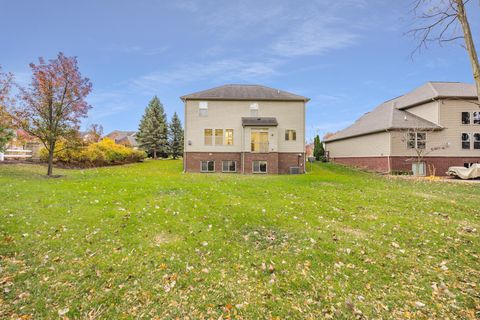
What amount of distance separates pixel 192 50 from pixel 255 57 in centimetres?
714

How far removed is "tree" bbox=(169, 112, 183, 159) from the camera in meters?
44.2

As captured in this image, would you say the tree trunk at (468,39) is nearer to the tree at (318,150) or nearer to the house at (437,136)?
the house at (437,136)

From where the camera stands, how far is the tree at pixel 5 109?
46.7 ft

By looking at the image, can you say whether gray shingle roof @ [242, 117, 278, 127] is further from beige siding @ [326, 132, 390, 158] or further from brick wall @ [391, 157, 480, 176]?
brick wall @ [391, 157, 480, 176]

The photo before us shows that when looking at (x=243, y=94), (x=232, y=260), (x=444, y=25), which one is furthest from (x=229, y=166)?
(x=444, y=25)

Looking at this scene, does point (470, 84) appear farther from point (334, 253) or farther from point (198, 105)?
point (334, 253)

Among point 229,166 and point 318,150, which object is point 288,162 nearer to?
point 229,166

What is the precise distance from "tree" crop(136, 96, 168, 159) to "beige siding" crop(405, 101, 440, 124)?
125 ft

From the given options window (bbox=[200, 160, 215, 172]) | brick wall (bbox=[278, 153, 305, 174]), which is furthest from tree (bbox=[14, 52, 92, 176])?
brick wall (bbox=[278, 153, 305, 174])

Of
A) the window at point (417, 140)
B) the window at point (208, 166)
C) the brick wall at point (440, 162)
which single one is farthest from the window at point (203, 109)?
the window at point (417, 140)

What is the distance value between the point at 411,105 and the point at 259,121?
18.5m

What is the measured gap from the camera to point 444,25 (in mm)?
6078

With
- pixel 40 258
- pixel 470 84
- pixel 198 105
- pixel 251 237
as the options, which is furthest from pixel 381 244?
pixel 470 84

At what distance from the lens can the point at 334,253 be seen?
16.8ft
